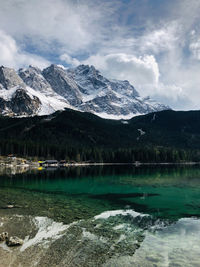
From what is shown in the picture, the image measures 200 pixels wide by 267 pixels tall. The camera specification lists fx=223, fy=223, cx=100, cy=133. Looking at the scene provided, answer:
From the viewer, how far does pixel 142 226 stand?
29.2 meters

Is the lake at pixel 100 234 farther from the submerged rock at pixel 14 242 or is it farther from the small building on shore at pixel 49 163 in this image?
the small building on shore at pixel 49 163

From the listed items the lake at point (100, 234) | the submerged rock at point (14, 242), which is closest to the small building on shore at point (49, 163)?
the lake at point (100, 234)

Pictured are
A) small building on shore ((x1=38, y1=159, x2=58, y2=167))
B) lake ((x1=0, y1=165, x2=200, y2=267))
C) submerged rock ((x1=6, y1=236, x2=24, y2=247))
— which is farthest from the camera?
small building on shore ((x1=38, y1=159, x2=58, y2=167))

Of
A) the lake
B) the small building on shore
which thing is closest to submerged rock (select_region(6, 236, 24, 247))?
the lake

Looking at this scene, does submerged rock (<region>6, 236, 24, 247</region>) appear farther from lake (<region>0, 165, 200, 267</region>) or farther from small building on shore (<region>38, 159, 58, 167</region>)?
small building on shore (<region>38, 159, 58, 167</region>)

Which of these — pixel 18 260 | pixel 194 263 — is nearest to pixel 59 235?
pixel 18 260

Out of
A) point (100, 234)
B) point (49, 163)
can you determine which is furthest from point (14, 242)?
point (49, 163)

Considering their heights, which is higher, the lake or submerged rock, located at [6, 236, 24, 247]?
submerged rock, located at [6, 236, 24, 247]

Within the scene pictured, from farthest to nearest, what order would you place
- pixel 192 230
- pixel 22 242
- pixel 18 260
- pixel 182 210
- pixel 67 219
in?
pixel 182 210 < pixel 67 219 < pixel 192 230 < pixel 22 242 < pixel 18 260

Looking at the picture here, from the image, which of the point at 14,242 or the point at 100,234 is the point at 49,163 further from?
the point at 14,242


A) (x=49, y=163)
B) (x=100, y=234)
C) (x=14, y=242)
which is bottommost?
(x=100, y=234)

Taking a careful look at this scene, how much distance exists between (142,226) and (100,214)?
796 cm

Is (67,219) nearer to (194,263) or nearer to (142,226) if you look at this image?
(142,226)

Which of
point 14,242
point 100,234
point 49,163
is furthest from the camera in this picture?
point 49,163
